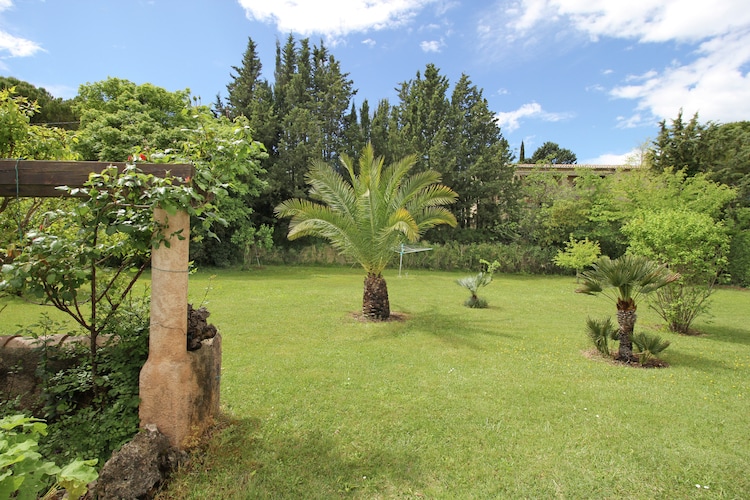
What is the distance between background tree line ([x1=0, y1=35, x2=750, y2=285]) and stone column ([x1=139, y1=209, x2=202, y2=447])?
15.2 metres

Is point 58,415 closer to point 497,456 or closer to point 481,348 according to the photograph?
point 497,456

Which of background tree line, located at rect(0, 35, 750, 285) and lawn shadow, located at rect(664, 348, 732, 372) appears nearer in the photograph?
lawn shadow, located at rect(664, 348, 732, 372)

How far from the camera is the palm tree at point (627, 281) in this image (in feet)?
21.7

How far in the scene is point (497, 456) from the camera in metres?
3.66

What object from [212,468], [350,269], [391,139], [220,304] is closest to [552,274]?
[350,269]

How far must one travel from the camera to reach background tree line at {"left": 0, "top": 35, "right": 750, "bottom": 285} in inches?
746

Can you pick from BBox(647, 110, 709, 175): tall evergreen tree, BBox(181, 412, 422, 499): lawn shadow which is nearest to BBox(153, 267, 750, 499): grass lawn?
BBox(181, 412, 422, 499): lawn shadow

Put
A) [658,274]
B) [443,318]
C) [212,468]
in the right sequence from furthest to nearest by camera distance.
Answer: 1. [443,318]
2. [658,274]
3. [212,468]

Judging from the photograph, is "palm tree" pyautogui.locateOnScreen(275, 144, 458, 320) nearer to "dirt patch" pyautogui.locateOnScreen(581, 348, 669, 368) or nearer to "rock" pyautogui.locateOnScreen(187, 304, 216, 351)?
"dirt patch" pyautogui.locateOnScreen(581, 348, 669, 368)

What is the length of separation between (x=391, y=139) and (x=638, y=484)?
26943mm

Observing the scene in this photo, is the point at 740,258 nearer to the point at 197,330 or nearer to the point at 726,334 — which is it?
the point at 726,334

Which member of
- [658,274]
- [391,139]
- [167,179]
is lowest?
[658,274]

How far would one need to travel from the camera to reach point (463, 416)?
448 centimetres

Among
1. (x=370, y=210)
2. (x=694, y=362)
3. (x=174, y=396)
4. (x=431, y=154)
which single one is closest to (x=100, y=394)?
(x=174, y=396)
